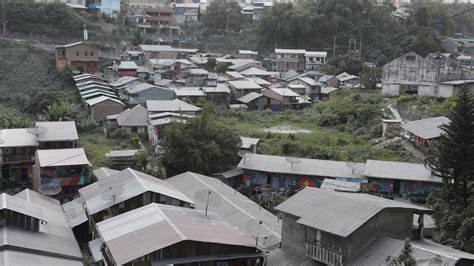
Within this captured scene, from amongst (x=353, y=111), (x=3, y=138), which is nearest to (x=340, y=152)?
(x=353, y=111)

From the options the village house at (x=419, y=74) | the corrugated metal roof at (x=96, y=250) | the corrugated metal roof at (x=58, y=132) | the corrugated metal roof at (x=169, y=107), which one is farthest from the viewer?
the village house at (x=419, y=74)

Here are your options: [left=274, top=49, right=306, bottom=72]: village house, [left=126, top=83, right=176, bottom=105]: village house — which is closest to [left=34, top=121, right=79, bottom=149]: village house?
[left=126, top=83, right=176, bottom=105]: village house

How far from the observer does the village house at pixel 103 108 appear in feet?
97.6

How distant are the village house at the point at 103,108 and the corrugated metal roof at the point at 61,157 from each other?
9646 millimetres

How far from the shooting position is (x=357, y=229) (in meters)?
10.7

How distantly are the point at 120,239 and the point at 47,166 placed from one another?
26.7ft

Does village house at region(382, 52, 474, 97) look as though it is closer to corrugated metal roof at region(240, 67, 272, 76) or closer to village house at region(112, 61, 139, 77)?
corrugated metal roof at region(240, 67, 272, 76)

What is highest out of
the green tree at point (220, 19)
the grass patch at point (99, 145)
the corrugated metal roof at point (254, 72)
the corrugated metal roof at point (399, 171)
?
the green tree at point (220, 19)

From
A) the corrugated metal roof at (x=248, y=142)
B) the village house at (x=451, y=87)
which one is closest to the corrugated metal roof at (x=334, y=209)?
the corrugated metal roof at (x=248, y=142)

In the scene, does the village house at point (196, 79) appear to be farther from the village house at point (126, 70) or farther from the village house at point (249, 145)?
the village house at point (249, 145)

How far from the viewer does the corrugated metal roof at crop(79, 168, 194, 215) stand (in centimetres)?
1448

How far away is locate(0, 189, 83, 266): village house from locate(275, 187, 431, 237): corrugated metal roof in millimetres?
5276

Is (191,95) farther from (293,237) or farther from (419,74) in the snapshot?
(293,237)

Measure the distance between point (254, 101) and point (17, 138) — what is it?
16557 mm
